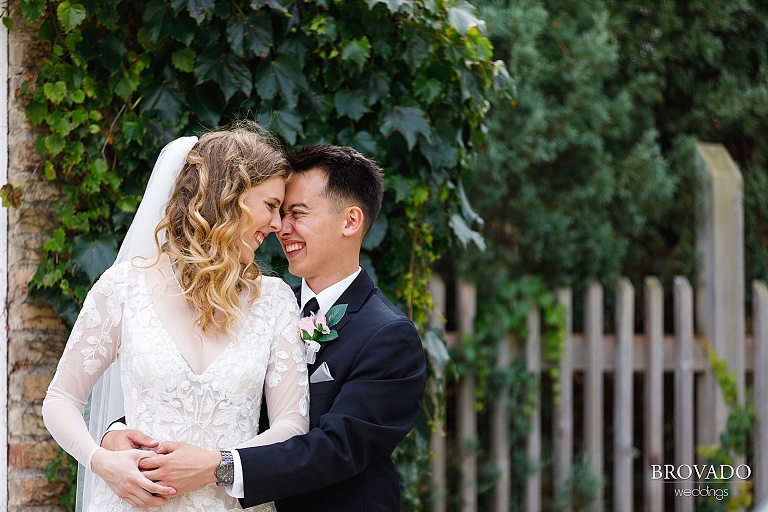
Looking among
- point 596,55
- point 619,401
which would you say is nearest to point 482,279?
point 619,401

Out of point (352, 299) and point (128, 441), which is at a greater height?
point (352, 299)

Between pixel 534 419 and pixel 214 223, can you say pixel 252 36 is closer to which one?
Answer: pixel 214 223

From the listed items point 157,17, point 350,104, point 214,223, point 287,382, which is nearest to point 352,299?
point 287,382

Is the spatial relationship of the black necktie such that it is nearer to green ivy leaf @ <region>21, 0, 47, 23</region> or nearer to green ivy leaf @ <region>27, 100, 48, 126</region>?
green ivy leaf @ <region>27, 100, 48, 126</region>

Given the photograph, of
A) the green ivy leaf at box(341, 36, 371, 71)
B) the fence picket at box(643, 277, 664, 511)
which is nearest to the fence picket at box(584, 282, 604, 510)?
the fence picket at box(643, 277, 664, 511)

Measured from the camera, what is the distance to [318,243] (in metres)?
2.59

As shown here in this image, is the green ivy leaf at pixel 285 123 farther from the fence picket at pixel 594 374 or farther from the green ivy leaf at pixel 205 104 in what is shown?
the fence picket at pixel 594 374

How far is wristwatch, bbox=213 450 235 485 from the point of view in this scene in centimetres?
216

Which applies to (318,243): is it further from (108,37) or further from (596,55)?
(596,55)

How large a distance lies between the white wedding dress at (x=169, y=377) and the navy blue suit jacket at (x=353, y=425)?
0.09m

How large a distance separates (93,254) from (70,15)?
2.62 feet

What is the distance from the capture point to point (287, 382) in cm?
235

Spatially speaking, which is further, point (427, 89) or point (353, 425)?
point (427, 89)

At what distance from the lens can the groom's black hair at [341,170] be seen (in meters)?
2.63
